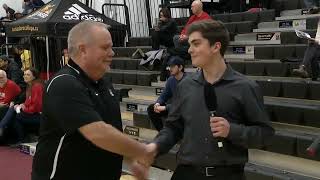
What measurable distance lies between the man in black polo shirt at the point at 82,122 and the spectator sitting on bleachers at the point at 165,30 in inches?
277

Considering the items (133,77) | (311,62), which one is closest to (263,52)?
(311,62)

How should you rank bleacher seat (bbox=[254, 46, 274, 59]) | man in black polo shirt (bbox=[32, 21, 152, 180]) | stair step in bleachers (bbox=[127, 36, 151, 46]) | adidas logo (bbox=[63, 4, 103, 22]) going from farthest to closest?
stair step in bleachers (bbox=[127, 36, 151, 46]) → adidas logo (bbox=[63, 4, 103, 22]) → bleacher seat (bbox=[254, 46, 274, 59]) → man in black polo shirt (bbox=[32, 21, 152, 180])

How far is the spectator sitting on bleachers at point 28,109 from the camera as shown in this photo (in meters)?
8.78

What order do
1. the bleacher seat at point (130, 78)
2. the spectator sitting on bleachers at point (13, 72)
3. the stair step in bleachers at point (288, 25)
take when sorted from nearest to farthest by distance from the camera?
the stair step in bleachers at point (288, 25), the bleacher seat at point (130, 78), the spectator sitting on bleachers at point (13, 72)

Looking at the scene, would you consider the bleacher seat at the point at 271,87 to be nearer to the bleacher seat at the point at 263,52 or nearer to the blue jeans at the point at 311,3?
the bleacher seat at the point at 263,52

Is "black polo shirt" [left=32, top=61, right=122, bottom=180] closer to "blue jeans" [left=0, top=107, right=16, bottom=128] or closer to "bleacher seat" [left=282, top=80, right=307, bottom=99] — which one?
"bleacher seat" [left=282, top=80, right=307, bottom=99]

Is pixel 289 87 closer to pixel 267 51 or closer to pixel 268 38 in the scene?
pixel 267 51

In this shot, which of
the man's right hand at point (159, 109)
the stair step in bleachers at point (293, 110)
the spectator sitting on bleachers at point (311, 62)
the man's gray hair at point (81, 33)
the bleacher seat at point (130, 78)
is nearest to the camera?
the man's gray hair at point (81, 33)

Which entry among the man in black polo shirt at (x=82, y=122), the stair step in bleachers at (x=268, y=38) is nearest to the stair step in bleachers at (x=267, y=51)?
the stair step in bleachers at (x=268, y=38)

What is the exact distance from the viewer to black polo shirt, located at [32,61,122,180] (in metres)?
2.31

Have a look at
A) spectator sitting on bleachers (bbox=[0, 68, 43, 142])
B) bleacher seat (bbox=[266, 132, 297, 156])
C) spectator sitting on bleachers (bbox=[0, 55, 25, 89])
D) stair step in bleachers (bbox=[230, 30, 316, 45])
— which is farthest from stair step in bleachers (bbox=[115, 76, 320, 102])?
spectator sitting on bleachers (bbox=[0, 55, 25, 89])

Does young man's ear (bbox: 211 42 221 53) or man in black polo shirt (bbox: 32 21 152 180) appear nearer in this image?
man in black polo shirt (bbox: 32 21 152 180)

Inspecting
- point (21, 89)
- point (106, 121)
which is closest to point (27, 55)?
point (21, 89)

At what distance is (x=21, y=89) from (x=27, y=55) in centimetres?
243
